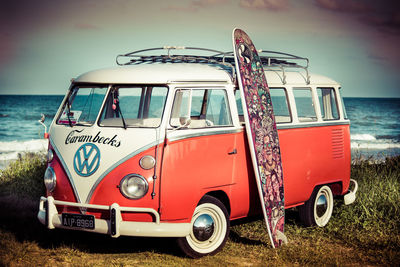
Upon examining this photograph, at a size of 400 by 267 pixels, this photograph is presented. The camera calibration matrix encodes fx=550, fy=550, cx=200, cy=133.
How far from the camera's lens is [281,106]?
8156 millimetres

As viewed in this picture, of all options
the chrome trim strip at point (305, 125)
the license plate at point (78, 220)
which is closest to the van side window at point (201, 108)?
the chrome trim strip at point (305, 125)

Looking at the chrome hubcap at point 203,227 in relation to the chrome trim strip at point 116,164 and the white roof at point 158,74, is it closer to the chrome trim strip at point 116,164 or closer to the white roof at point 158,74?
the chrome trim strip at point 116,164

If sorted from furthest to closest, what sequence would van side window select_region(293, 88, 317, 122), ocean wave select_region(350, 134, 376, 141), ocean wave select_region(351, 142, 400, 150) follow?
ocean wave select_region(350, 134, 376, 141), ocean wave select_region(351, 142, 400, 150), van side window select_region(293, 88, 317, 122)

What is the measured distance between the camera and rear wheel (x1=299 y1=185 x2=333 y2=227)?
8.59m

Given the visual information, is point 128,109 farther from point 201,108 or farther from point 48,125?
point 48,125

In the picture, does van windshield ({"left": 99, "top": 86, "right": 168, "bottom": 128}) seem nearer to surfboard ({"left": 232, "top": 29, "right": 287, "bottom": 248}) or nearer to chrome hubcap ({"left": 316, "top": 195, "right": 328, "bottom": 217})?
surfboard ({"left": 232, "top": 29, "right": 287, "bottom": 248})

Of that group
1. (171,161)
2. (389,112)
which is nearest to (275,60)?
(171,161)

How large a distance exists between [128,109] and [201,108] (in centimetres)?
107

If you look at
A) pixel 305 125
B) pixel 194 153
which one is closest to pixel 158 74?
pixel 194 153

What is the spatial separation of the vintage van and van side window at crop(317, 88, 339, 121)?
4.53 feet

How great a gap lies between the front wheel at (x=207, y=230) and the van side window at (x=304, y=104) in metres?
2.31

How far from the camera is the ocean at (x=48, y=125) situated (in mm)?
29620

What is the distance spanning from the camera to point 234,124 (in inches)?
275

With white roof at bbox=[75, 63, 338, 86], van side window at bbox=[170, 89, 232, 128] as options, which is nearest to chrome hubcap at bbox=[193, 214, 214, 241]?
van side window at bbox=[170, 89, 232, 128]
